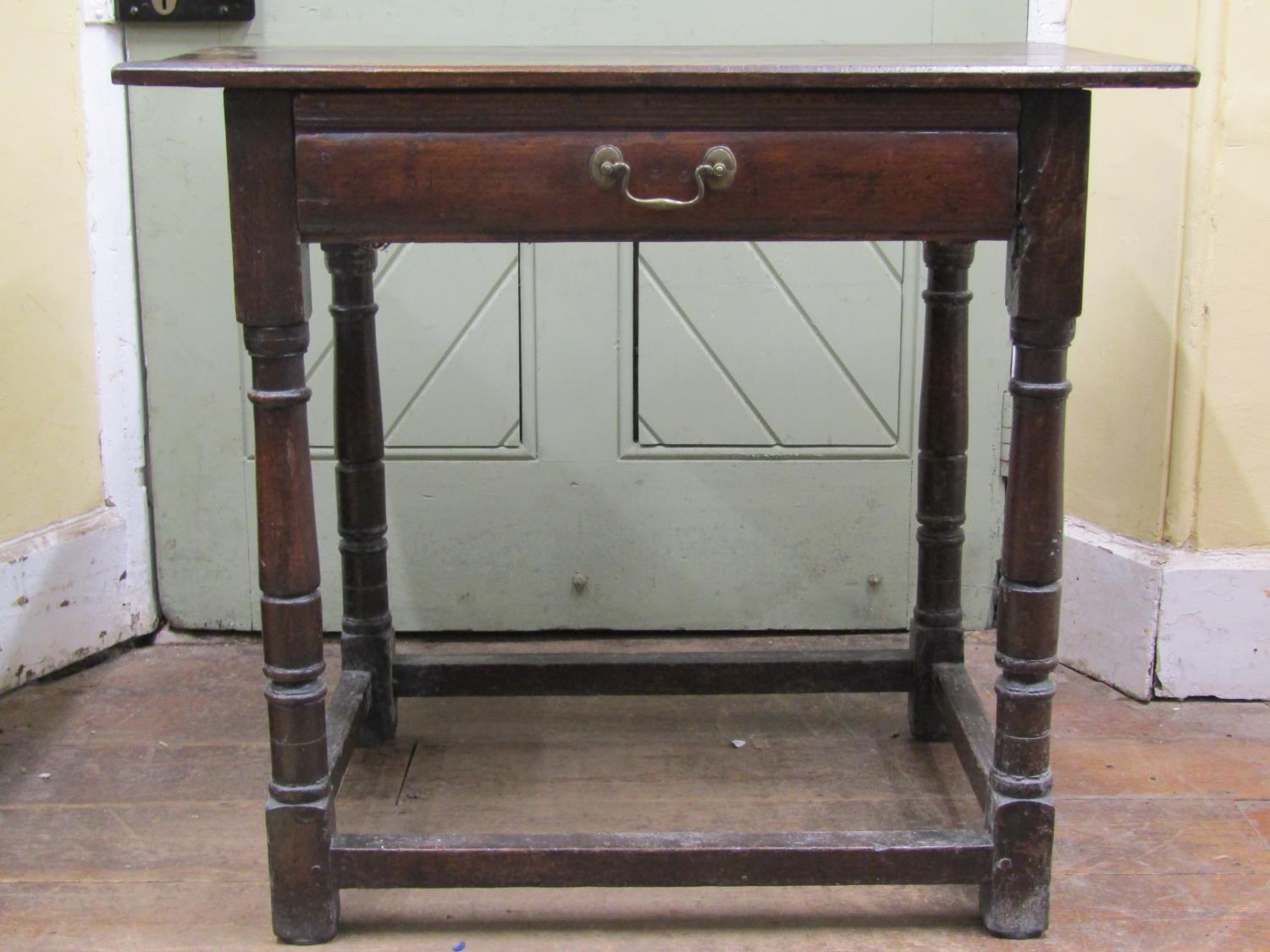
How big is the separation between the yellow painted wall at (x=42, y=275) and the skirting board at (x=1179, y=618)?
5.89ft

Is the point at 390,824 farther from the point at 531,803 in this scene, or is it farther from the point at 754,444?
the point at 754,444

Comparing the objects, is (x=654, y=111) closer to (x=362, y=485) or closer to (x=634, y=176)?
(x=634, y=176)

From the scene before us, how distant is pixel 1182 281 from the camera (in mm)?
2377

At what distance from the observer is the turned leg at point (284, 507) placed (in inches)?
63.0

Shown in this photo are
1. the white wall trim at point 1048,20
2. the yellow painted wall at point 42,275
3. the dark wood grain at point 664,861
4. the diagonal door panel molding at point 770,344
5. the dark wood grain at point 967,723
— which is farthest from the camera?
the diagonal door panel molding at point 770,344

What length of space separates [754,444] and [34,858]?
139cm

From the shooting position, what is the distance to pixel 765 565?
2.76 metres

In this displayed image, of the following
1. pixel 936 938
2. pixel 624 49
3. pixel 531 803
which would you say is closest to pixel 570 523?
pixel 531 803

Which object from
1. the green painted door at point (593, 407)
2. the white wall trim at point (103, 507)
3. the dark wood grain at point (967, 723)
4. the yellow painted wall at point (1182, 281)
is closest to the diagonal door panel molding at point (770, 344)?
the green painted door at point (593, 407)

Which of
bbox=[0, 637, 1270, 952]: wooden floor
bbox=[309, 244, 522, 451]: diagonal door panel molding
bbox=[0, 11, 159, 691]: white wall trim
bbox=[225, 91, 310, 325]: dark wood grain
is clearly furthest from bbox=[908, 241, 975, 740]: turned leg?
bbox=[0, 11, 159, 691]: white wall trim

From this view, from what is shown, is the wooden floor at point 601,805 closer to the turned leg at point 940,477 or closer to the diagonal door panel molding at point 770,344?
the turned leg at point 940,477

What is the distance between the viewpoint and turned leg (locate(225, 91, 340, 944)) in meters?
1.60

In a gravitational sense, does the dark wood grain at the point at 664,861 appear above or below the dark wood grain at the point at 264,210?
below

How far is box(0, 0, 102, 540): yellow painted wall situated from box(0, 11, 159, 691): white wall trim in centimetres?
3
